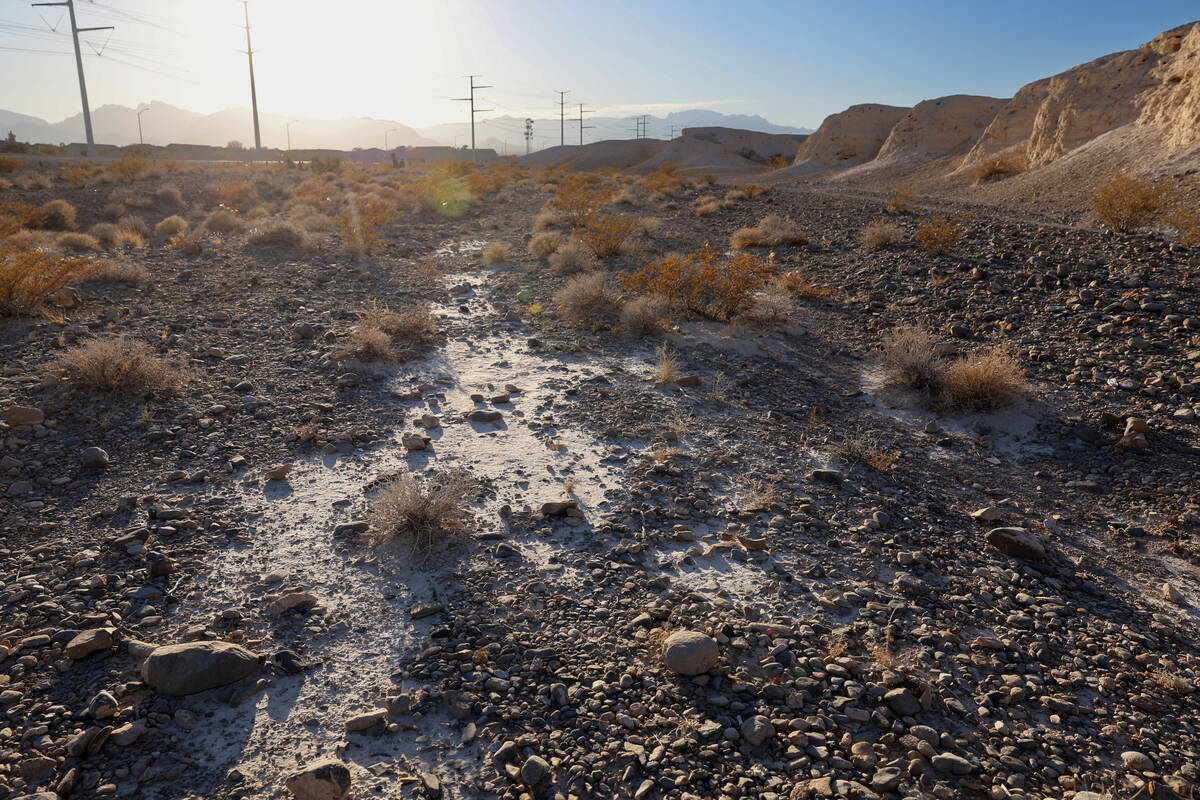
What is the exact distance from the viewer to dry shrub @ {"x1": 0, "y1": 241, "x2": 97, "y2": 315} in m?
8.23

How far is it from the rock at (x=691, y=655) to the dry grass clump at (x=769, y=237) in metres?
13.1

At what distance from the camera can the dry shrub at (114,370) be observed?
654cm

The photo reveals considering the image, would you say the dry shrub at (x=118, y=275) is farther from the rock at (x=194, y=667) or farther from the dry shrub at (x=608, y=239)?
the rock at (x=194, y=667)

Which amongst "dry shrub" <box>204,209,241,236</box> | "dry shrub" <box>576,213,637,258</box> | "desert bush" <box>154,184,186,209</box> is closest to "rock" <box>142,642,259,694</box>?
"dry shrub" <box>576,213,637,258</box>

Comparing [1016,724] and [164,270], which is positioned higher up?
[164,270]

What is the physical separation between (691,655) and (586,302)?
727cm

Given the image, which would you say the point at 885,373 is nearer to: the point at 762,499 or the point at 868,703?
the point at 762,499

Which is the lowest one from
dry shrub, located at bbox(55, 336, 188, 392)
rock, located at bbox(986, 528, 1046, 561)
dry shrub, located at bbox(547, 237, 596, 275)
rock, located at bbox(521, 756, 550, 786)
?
rock, located at bbox(521, 756, 550, 786)

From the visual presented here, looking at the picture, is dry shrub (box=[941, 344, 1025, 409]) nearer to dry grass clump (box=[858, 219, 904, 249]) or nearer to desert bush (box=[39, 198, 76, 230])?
dry grass clump (box=[858, 219, 904, 249])

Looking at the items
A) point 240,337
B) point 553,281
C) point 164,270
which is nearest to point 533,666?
point 240,337

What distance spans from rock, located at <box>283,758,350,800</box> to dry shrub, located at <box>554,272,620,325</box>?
7721 millimetres

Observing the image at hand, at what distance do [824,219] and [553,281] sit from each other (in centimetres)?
976

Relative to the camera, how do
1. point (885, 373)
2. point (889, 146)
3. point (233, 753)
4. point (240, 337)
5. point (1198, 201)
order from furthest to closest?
1. point (889, 146)
2. point (1198, 201)
3. point (240, 337)
4. point (885, 373)
5. point (233, 753)

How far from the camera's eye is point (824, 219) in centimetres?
1831
